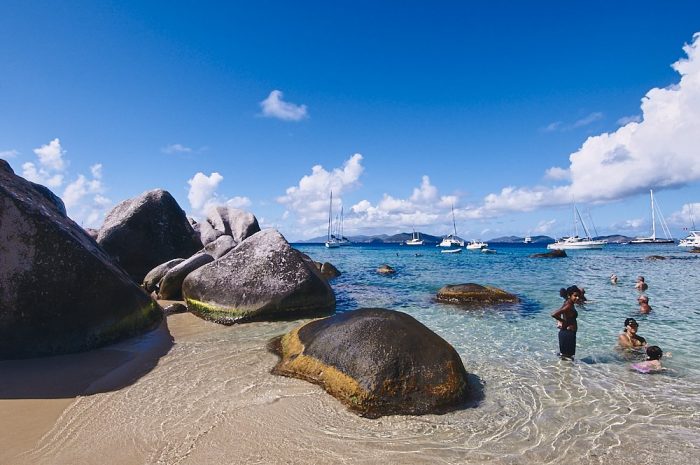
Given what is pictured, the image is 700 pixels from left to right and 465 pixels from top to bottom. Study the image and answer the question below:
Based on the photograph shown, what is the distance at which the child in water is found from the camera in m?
7.69

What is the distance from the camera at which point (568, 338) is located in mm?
8453

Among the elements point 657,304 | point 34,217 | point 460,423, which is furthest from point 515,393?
point 657,304

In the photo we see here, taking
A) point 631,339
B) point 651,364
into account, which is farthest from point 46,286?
point 631,339

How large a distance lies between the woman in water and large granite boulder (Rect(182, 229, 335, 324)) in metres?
7.35

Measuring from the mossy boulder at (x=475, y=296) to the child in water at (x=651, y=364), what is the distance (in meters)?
7.48

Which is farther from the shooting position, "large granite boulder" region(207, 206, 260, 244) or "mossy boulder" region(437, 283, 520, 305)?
"large granite boulder" region(207, 206, 260, 244)

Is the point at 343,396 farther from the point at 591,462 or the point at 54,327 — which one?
the point at 54,327

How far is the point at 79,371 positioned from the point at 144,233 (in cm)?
1253

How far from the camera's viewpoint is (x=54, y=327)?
7.82 meters

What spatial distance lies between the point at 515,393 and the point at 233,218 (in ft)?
92.4

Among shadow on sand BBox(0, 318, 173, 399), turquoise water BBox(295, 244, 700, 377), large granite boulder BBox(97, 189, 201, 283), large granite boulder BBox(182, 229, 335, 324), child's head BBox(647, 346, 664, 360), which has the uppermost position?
large granite boulder BBox(97, 189, 201, 283)

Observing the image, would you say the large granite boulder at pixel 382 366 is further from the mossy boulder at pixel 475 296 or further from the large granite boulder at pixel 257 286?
the mossy boulder at pixel 475 296

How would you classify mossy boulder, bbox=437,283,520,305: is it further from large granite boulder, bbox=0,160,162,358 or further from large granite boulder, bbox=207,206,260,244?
large granite boulder, bbox=207,206,260,244

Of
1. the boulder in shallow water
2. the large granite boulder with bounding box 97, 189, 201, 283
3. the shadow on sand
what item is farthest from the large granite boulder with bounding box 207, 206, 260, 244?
the shadow on sand
